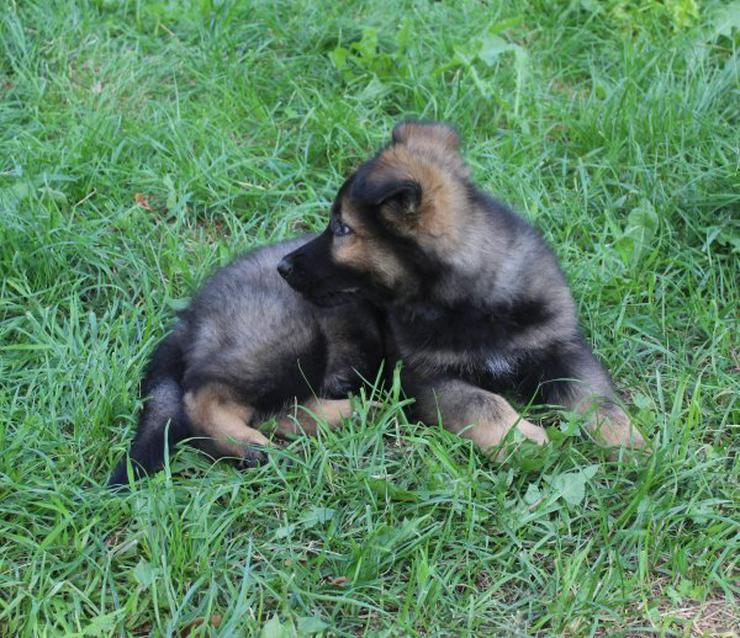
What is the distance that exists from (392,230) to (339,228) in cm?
22

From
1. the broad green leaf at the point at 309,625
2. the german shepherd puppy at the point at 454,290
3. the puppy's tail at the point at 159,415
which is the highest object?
the german shepherd puppy at the point at 454,290

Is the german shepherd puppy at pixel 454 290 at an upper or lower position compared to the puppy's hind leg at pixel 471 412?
upper

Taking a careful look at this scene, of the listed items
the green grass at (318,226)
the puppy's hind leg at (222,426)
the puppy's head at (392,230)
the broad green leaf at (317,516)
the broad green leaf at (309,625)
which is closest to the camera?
the broad green leaf at (309,625)

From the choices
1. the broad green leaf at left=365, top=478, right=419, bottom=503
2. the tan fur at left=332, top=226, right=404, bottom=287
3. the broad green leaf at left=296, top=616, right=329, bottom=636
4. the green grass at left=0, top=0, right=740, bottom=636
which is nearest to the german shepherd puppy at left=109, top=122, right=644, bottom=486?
the tan fur at left=332, top=226, right=404, bottom=287

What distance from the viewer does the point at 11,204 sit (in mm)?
4168

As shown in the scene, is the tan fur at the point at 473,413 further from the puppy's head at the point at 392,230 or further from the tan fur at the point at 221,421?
the tan fur at the point at 221,421

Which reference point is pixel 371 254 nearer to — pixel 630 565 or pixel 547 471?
pixel 547 471

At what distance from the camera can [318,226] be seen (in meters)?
4.40

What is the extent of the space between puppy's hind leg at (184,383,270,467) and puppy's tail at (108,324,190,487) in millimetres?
55

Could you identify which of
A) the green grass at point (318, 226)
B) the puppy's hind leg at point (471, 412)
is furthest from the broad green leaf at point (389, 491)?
the puppy's hind leg at point (471, 412)

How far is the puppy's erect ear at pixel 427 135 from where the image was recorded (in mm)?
3496

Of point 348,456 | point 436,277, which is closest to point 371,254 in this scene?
point 436,277

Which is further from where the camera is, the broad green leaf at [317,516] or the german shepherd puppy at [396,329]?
the german shepherd puppy at [396,329]

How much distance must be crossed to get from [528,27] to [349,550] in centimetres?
336
